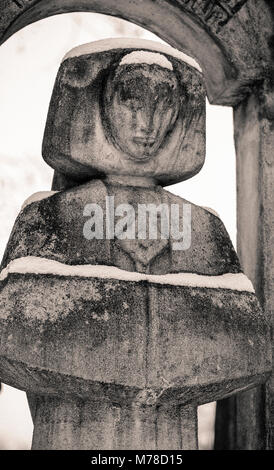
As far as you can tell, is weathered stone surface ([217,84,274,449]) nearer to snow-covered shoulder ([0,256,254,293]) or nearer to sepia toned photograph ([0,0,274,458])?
sepia toned photograph ([0,0,274,458])

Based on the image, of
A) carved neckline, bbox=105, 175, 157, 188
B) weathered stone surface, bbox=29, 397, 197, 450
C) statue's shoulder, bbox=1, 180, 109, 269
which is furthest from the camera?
carved neckline, bbox=105, 175, 157, 188

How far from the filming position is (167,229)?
10.1 ft

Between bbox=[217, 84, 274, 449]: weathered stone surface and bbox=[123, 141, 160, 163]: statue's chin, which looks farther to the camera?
bbox=[217, 84, 274, 449]: weathered stone surface

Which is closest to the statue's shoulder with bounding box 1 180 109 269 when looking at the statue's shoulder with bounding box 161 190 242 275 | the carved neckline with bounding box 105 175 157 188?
the carved neckline with bounding box 105 175 157 188

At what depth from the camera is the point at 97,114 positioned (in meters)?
3.05

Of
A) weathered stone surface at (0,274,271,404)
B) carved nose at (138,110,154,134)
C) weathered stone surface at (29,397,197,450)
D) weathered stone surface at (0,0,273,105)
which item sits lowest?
weathered stone surface at (29,397,197,450)

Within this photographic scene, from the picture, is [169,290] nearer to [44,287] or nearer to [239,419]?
[44,287]

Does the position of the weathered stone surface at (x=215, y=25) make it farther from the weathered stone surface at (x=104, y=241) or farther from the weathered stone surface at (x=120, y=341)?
the weathered stone surface at (x=120, y=341)

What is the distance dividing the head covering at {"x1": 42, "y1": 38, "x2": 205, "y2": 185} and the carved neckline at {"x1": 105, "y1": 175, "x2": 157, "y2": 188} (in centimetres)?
3

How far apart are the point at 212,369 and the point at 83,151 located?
1109 mm

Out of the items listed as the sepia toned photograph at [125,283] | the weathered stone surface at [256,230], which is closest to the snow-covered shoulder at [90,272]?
the sepia toned photograph at [125,283]

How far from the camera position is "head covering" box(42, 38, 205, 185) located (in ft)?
9.94

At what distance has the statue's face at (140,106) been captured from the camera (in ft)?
9.75
